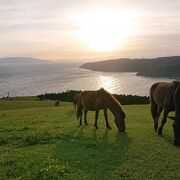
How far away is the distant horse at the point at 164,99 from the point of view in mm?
11945

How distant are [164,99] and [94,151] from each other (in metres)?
5.05

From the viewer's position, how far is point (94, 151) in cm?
979

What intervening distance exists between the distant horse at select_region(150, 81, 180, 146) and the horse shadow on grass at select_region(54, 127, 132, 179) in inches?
83.1

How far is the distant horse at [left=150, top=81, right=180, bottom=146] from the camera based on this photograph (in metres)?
11.9

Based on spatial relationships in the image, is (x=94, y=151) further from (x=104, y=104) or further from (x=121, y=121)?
(x=104, y=104)

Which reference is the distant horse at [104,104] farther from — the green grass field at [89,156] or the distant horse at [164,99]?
the distant horse at [164,99]

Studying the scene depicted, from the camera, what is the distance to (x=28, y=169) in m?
7.72

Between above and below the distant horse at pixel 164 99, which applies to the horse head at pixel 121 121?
below

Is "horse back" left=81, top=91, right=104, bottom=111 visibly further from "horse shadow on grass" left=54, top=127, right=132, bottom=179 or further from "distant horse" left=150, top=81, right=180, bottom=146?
"distant horse" left=150, top=81, right=180, bottom=146

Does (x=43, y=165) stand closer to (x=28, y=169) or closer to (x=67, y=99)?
(x=28, y=169)

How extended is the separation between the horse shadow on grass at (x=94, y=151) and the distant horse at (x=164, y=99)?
211 cm

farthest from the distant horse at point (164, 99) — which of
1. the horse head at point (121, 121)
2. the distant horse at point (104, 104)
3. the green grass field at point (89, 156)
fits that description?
the distant horse at point (104, 104)

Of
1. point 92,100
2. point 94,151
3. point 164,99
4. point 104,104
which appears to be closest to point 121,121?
point 104,104

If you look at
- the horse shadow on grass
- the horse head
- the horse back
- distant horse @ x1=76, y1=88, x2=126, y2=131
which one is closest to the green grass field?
the horse shadow on grass
